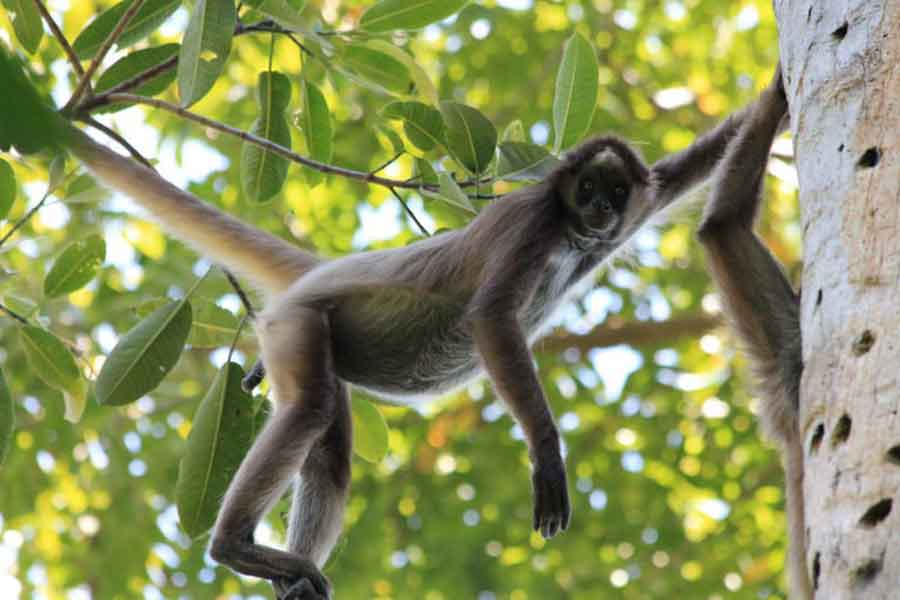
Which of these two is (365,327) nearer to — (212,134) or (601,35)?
(212,134)

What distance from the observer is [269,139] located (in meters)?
3.98

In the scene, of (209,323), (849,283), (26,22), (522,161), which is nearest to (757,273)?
(522,161)

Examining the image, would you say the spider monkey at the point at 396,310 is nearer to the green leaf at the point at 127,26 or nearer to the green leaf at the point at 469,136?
the green leaf at the point at 127,26

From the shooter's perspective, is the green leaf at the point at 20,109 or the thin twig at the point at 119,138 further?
the thin twig at the point at 119,138

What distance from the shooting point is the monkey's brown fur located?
135 inches

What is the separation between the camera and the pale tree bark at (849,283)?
1716 millimetres

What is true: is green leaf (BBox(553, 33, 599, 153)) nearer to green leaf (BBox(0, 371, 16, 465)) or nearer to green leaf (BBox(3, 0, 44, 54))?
green leaf (BBox(3, 0, 44, 54))

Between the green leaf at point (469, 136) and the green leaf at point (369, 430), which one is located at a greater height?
the green leaf at point (469, 136)

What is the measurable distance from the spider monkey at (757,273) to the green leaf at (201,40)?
1493 mm

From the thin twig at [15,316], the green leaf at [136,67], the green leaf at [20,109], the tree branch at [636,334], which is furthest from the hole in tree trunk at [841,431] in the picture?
the tree branch at [636,334]

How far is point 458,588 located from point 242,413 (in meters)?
4.64

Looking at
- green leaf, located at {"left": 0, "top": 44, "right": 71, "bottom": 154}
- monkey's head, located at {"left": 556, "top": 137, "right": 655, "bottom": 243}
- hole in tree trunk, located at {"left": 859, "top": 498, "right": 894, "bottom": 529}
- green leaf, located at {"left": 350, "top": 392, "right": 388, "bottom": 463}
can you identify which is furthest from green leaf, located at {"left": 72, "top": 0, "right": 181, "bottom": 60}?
green leaf, located at {"left": 0, "top": 44, "right": 71, "bottom": 154}

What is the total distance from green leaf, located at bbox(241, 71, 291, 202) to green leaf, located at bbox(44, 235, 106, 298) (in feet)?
1.97

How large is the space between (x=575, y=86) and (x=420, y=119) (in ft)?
1.76
